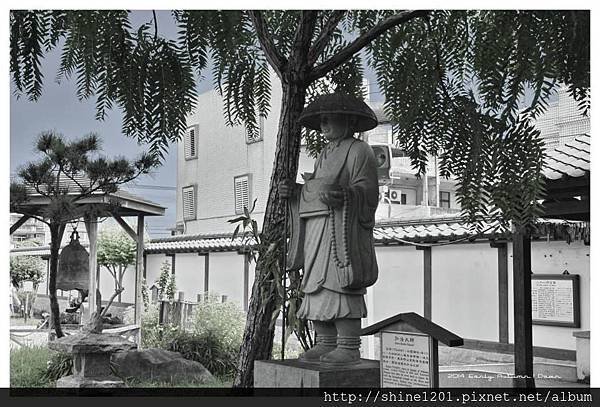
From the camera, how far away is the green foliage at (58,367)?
5.41 metres

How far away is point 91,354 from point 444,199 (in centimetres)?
421

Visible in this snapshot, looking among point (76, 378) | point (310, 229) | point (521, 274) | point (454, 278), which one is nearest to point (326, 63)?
point (310, 229)

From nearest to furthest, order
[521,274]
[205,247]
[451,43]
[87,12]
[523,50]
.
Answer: [523,50] < [87,12] < [451,43] < [521,274] < [205,247]

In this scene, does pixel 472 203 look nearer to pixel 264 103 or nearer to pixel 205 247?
pixel 264 103

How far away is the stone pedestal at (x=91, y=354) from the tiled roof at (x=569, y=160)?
2.72 m

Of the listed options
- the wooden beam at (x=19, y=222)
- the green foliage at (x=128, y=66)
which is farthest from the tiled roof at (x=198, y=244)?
the green foliage at (x=128, y=66)

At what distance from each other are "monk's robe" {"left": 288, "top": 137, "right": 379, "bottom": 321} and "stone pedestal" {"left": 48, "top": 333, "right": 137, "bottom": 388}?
189cm

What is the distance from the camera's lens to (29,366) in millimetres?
5504

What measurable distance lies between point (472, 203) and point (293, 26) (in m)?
1.64

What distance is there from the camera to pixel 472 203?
2967mm

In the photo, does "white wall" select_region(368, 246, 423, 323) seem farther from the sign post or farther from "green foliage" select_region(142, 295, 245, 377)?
the sign post

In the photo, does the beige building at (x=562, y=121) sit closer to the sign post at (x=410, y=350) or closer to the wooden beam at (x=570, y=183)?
the wooden beam at (x=570, y=183)

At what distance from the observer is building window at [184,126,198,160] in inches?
231

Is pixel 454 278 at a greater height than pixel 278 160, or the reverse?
pixel 278 160
